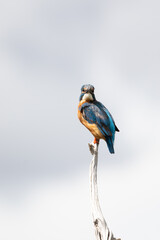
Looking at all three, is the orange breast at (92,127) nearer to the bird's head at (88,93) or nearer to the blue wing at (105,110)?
the bird's head at (88,93)

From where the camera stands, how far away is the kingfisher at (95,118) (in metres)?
12.1

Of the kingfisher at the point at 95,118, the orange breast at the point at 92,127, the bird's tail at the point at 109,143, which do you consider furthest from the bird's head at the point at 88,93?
the bird's tail at the point at 109,143

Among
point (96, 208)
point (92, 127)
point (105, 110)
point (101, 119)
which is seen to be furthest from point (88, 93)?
point (96, 208)

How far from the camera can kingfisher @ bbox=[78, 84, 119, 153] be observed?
12.1 meters

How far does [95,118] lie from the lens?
12203mm

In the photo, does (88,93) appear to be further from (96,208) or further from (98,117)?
(96,208)

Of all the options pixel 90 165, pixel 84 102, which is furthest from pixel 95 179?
pixel 84 102

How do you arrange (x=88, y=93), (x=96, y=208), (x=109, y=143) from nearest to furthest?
1. (x=96, y=208)
2. (x=109, y=143)
3. (x=88, y=93)

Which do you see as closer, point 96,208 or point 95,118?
point 96,208

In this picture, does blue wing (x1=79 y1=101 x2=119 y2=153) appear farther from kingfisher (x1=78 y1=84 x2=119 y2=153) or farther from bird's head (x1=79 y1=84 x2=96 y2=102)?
bird's head (x1=79 y1=84 x2=96 y2=102)

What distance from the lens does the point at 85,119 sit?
40.3 feet

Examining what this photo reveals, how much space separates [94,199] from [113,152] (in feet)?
4.04

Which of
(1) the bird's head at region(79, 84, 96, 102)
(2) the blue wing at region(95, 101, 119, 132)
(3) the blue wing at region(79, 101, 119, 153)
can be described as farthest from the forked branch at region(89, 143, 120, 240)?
(1) the bird's head at region(79, 84, 96, 102)

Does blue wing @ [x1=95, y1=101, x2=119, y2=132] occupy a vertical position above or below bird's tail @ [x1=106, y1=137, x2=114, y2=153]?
above
